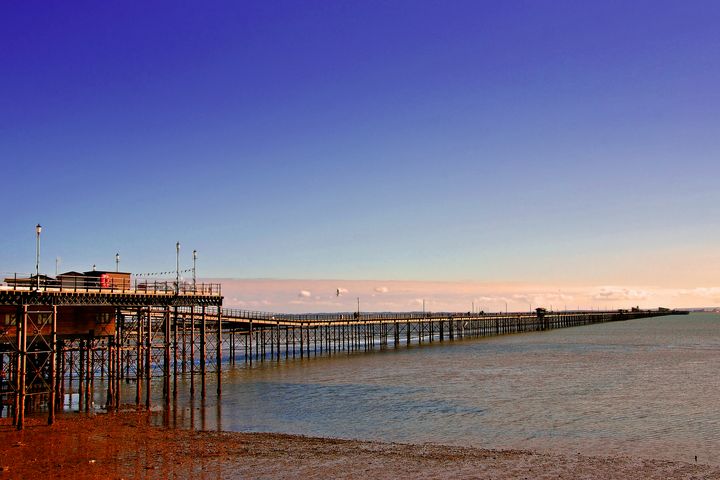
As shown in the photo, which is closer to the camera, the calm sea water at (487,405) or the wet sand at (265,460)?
the wet sand at (265,460)

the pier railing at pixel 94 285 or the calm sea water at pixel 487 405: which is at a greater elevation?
the pier railing at pixel 94 285

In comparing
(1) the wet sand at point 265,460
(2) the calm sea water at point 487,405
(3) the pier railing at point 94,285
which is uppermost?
(3) the pier railing at point 94,285

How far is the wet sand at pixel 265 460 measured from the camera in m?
25.8

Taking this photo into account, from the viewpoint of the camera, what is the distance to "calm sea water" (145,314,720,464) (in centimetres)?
3391

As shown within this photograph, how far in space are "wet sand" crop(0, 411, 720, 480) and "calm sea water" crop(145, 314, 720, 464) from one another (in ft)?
8.20

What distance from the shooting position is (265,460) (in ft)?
91.5

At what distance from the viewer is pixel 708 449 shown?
103 ft

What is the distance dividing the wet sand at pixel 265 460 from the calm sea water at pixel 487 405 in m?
2.50

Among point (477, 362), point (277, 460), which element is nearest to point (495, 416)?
point (277, 460)

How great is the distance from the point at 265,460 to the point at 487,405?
21.4m

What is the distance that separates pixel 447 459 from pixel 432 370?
42219mm

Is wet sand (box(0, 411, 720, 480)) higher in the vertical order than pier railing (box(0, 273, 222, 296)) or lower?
lower

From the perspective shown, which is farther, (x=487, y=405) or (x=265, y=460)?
(x=487, y=405)

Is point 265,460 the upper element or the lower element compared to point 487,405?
upper
